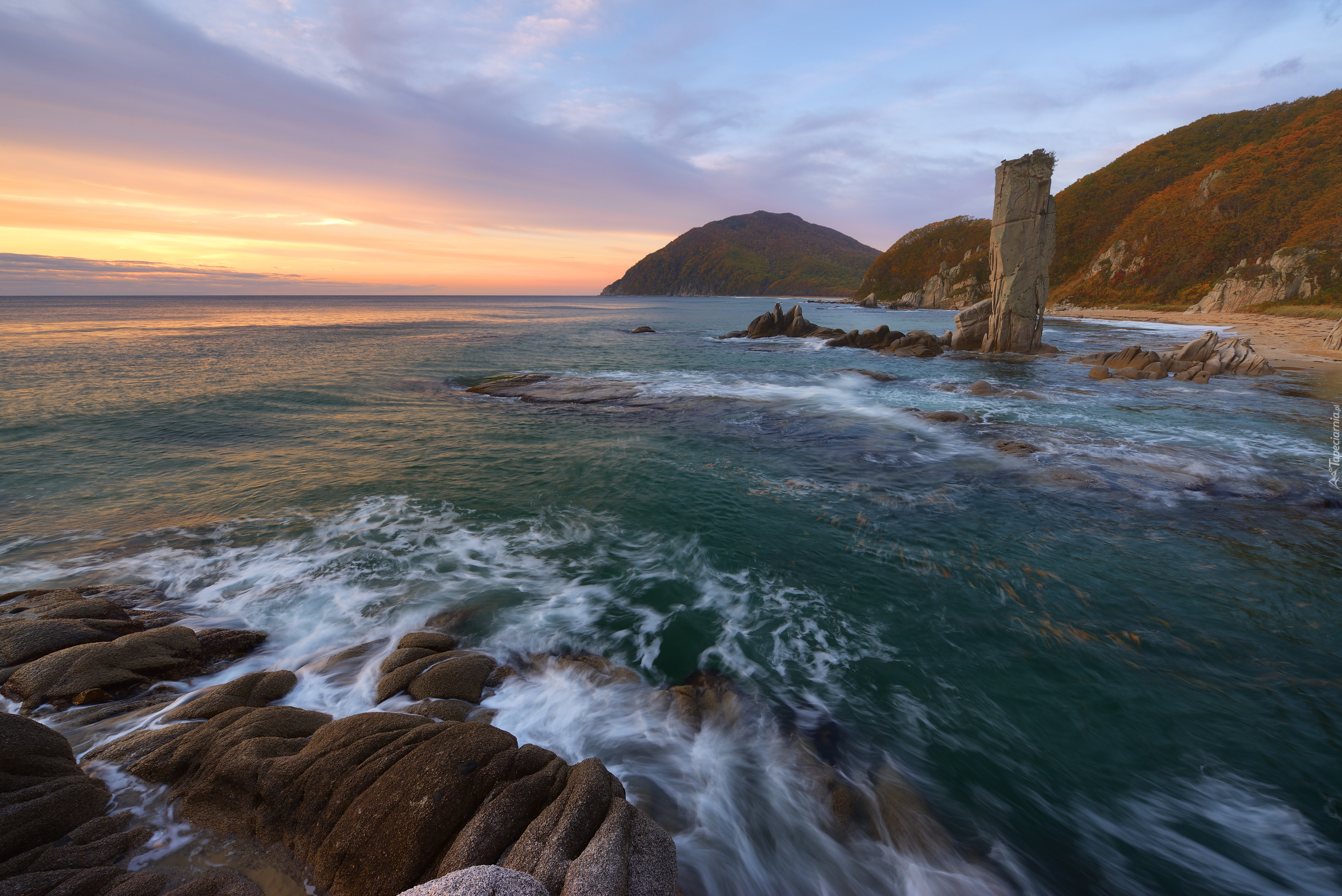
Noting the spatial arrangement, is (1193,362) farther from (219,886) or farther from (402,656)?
(219,886)

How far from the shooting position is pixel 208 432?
18.5 metres

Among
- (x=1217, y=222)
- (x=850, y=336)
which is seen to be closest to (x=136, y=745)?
(x=850, y=336)

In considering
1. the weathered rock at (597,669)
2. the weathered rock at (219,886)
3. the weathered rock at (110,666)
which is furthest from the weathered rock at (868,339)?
the weathered rock at (219,886)

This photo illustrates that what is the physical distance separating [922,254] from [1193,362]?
128176 millimetres

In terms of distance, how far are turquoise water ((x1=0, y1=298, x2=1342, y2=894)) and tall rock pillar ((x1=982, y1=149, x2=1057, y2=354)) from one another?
16.2 m

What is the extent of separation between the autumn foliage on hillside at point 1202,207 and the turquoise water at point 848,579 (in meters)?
66.1

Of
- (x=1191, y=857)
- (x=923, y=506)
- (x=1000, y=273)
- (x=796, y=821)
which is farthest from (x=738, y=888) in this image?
(x=1000, y=273)

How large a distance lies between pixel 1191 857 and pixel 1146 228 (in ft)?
346

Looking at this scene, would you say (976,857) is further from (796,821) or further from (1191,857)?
(1191,857)

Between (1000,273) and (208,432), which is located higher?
(1000,273)

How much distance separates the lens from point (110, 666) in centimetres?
604

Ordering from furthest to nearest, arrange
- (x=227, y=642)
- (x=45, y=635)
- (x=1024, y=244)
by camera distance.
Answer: (x=1024, y=244) → (x=227, y=642) → (x=45, y=635)

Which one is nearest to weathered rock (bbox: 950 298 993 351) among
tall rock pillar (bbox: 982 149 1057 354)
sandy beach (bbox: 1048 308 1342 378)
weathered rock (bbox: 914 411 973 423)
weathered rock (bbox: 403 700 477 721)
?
tall rock pillar (bbox: 982 149 1057 354)

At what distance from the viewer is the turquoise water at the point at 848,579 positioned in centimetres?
505
